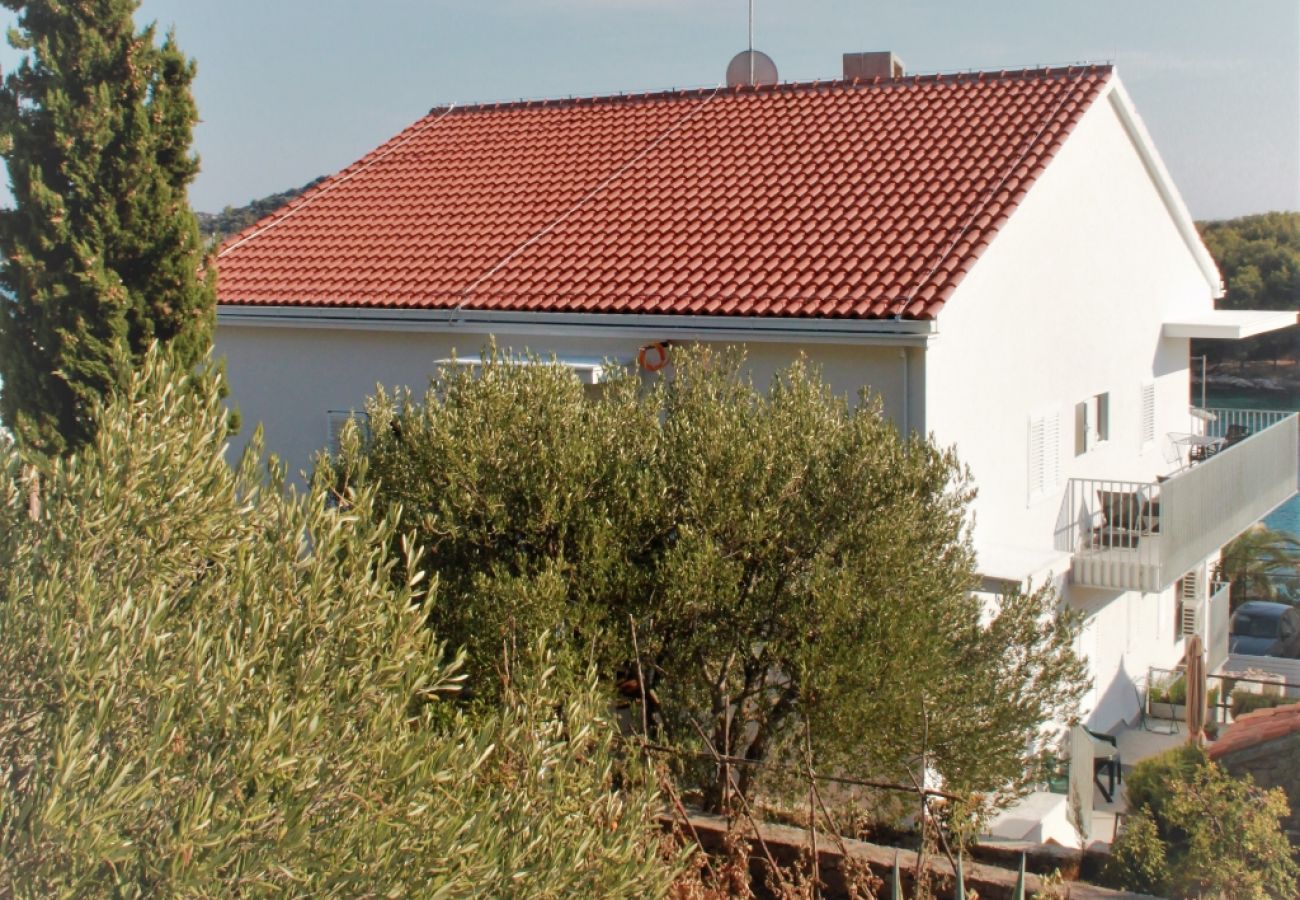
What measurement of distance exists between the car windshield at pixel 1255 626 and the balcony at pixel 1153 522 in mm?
6499

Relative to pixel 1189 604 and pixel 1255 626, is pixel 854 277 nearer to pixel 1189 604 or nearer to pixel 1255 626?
pixel 1189 604

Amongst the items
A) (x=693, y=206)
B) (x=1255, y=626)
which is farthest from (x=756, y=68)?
(x=1255, y=626)

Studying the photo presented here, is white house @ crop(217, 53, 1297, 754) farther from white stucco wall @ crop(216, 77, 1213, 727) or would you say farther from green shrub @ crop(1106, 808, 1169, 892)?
green shrub @ crop(1106, 808, 1169, 892)

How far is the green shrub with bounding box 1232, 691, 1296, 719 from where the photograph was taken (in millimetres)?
16578

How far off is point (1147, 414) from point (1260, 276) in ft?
15.2

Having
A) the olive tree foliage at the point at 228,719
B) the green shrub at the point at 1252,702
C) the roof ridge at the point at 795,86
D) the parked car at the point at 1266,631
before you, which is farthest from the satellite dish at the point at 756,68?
the olive tree foliage at the point at 228,719

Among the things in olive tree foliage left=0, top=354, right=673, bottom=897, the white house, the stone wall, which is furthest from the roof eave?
olive tree foliage left=0, top=354, right=673, bottom=897

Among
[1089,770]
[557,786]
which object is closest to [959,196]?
[1089,770]

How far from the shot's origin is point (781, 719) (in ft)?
26.5

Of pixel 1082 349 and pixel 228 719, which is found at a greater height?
pixel 228 719

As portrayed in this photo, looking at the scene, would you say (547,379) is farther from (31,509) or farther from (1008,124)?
(1008,124)

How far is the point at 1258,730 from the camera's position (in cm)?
1164

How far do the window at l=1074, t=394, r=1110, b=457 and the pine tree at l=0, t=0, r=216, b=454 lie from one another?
32.0ft

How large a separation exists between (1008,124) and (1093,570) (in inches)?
191
